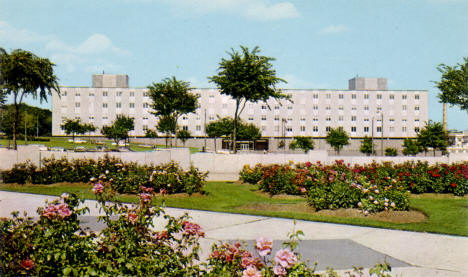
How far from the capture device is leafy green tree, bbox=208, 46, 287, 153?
32.1m

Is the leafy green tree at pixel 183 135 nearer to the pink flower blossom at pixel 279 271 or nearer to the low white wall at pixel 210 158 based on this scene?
the low white wall at pixel 210 158

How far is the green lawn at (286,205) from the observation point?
28.7 ft

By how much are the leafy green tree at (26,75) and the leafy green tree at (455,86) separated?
Answer: 111 feet

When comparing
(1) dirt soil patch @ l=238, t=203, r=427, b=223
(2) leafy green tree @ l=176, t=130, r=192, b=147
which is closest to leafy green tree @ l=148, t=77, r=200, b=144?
(2) leafy green tree @ l=176, t=130, r=192, b=147

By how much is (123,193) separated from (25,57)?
19278mm

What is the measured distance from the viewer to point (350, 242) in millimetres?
7152

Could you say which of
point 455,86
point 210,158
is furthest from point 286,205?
point 455,86

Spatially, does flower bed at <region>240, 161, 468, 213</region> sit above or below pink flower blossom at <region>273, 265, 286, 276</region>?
below

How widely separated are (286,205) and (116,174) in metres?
6.49

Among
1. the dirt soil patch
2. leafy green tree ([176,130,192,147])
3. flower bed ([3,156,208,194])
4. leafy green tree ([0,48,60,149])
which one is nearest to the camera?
the dirt soil patch

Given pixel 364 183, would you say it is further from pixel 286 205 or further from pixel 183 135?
pixel 183 135

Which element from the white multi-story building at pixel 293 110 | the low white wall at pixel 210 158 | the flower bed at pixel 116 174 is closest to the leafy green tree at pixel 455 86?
the low white wall at pixel 210 158

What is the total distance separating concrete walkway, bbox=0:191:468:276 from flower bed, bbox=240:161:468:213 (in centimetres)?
181

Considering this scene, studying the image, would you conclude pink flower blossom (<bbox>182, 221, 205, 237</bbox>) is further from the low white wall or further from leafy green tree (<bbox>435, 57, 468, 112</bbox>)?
leafy green tree (<bbox>435, 57, 468, 112</bbox>)
